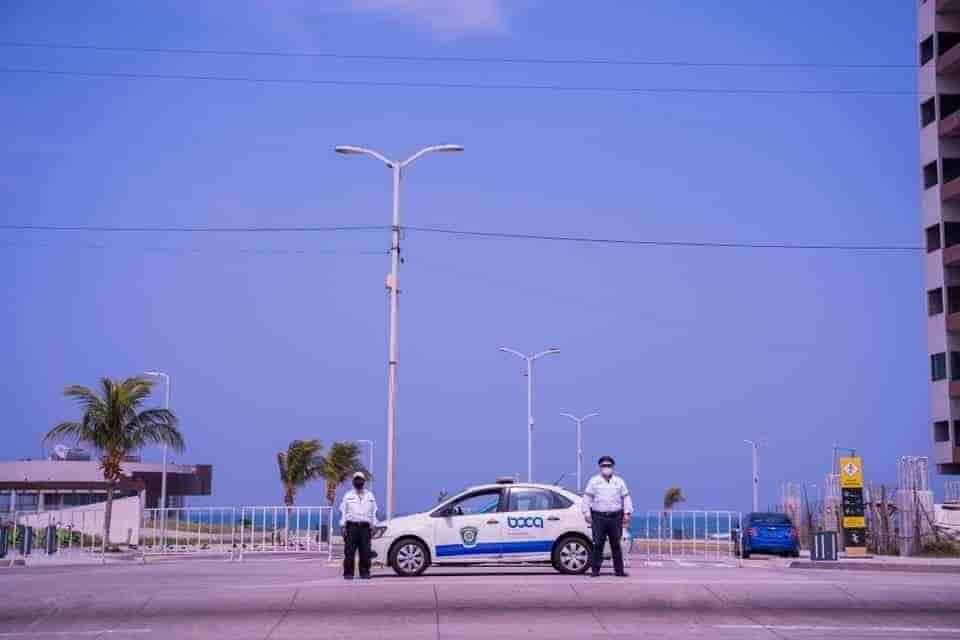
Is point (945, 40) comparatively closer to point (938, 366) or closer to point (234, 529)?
point (938, 366)

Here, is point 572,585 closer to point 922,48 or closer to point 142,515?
point 142,515

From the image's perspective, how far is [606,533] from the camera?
1925 cm

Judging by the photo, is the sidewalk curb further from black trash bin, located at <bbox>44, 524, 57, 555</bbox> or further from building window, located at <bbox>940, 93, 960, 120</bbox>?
building window, located at <bbox>940, 93, 960, 120</bbox>

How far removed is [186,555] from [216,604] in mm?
23845

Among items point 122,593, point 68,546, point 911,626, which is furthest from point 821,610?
point 68,546

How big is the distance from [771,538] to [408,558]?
22.3 m

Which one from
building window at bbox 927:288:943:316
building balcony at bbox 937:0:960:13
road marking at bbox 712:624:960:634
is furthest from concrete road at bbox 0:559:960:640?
building balcony at bbox 937:0:960:13

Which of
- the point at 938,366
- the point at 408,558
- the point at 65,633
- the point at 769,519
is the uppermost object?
the point at 938,366

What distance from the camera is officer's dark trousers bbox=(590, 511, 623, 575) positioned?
1914cm

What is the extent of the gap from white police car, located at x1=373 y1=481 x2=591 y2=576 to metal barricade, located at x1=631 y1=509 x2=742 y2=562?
19.1 meters

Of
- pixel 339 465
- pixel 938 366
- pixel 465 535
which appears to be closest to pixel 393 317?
pixel 465 535

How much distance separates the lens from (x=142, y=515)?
42125 mm

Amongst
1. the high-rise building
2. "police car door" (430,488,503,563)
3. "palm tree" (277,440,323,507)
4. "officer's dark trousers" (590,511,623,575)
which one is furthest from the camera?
"palm tree" (277,440,323,507)

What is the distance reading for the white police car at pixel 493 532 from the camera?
20875 mm
